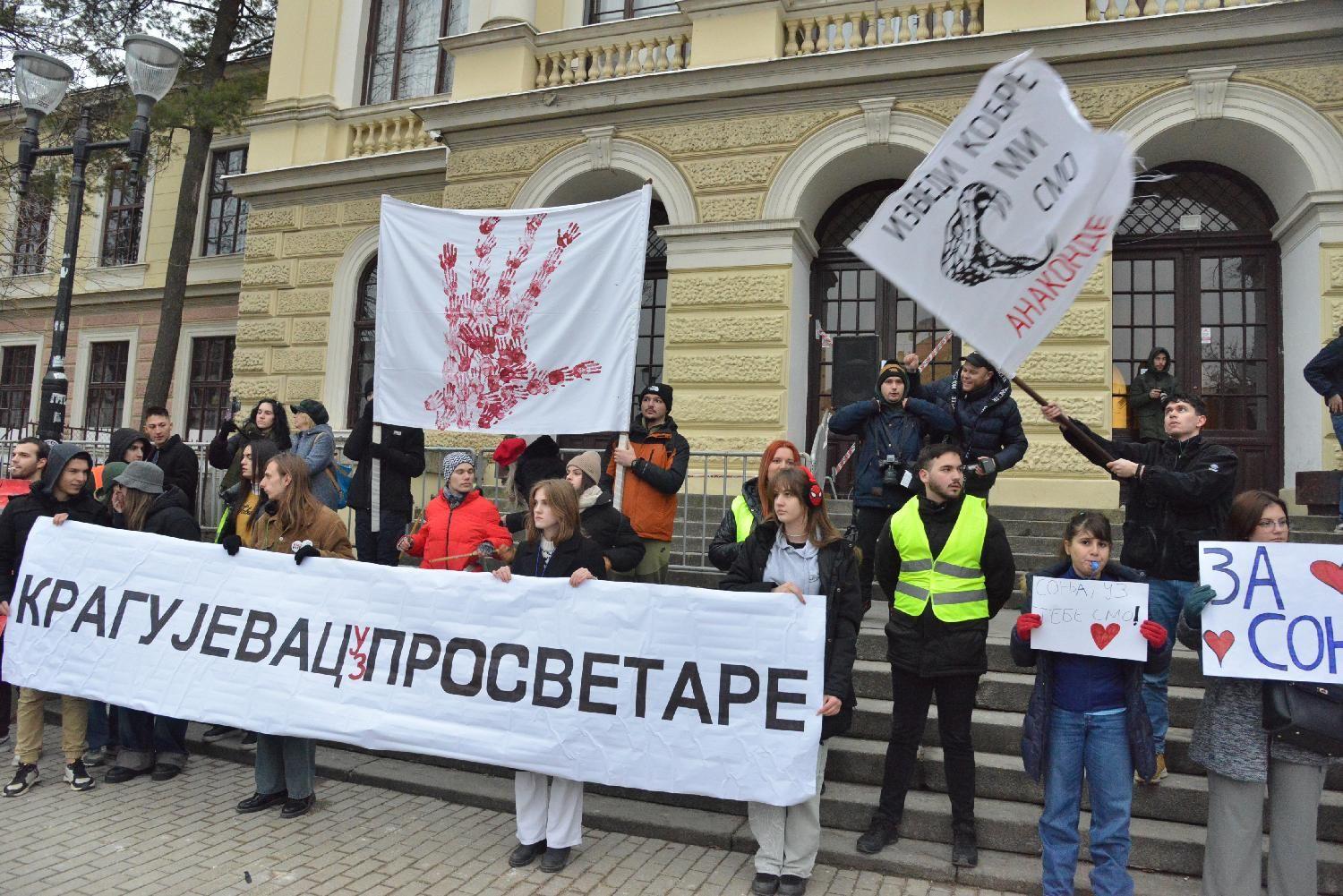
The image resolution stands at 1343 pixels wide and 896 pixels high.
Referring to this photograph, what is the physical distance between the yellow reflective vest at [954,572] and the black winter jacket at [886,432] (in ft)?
4.13

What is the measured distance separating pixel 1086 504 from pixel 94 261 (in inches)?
849

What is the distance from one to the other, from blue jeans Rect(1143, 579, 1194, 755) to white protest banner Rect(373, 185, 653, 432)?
307 centimetres

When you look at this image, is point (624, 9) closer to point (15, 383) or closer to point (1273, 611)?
point (1273, 611)

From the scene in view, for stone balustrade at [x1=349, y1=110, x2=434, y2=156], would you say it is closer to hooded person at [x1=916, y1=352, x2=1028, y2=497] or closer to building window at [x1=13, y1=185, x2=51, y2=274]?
building window at [x1=13, y1=185, x2=51, y2=274]

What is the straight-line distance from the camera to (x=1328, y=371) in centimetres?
673

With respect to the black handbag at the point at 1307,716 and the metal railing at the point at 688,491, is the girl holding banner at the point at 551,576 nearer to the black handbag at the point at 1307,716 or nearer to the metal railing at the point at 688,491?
the metal railing at the point at 688,491

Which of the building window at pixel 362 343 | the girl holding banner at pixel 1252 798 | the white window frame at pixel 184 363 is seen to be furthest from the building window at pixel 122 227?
the girl holding banner at pixel 1252 798

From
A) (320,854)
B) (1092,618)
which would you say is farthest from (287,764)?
(1092,618)

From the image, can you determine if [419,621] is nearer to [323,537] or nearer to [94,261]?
[323,537]

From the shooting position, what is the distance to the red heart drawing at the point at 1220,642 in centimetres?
369

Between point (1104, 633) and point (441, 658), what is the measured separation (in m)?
3.29

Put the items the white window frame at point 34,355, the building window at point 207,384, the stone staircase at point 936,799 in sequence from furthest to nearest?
1. the white window frame at point 34,355
2. the building window at point 207,384
3. the stone staircase at point 936,799

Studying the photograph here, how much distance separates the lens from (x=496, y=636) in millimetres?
4672

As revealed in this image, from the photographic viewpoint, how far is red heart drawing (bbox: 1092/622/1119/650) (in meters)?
3.78
